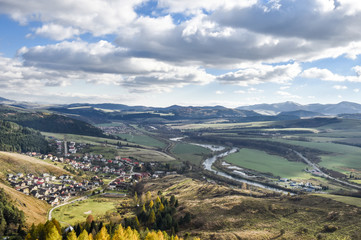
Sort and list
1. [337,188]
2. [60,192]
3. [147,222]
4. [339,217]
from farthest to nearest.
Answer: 1. [337,188]
2. [60,192]
3. [147,222]
4. [339,217]

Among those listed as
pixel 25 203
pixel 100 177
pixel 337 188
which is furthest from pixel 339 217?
pixel 100 177

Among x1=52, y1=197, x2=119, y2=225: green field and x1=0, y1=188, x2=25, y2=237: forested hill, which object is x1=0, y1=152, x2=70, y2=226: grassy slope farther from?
x1=52, y1=197, x2=119, y2=225: green field

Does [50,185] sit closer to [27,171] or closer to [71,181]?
[71,181]

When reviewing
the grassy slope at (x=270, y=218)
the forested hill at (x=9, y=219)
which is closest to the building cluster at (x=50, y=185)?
A: the forested hill at (x=9, y=219)

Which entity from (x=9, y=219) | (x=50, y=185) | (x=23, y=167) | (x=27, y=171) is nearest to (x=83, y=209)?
(x=9, y=219)

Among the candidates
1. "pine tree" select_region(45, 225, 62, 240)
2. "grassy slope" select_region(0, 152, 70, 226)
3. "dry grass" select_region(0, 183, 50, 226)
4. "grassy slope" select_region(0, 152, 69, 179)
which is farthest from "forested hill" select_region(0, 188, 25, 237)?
"grassy slope" select_region(0, 152, 69, 179)

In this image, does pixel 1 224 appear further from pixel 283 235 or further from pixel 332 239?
pixel 332 239
